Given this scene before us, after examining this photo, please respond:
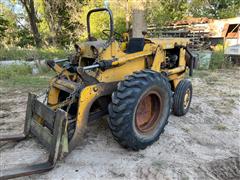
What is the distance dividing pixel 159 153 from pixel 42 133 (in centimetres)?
143

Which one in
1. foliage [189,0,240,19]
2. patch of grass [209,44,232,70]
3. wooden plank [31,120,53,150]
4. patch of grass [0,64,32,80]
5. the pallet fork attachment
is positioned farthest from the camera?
foliage [189,0,240,19]

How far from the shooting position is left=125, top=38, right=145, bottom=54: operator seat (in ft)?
12.7

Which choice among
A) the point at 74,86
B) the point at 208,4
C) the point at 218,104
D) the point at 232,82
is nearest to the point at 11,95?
the point at 74,86

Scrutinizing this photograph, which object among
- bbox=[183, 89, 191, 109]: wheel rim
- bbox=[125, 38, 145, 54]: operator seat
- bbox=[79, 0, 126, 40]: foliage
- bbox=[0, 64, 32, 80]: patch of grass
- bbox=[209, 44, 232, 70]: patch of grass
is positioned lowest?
bbox=[183, 89, 191, 109]: wheel rim

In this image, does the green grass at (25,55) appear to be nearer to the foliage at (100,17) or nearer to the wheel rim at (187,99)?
the foliage at (100,17)

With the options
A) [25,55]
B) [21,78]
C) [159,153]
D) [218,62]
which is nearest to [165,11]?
[218,62]

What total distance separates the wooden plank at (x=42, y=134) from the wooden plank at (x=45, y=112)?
0.09m

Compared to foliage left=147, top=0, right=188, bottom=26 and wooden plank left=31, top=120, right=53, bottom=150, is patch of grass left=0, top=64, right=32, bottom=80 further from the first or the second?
foliage left=147, top=0, right=188, bottom=26

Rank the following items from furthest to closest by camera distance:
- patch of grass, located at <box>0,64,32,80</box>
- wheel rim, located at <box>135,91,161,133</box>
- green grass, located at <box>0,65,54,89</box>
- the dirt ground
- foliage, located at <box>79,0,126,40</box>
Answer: foliage, located at <box>79,0,126,40</box>
patch of grass, located at <box>0,64,32,80</box>
green grass, located at <box>0,65,54,89</box>
wheel rim, located at <box>135,91,161,133</box>
the dirt ground

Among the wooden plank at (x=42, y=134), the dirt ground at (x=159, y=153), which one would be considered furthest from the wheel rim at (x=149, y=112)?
the wooden plank at (x=42, y=134)

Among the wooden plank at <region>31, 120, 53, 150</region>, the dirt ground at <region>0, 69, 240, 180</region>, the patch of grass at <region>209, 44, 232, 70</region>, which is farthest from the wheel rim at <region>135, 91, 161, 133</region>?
the patch of grass at <region>209, 44, 232, 70</region>

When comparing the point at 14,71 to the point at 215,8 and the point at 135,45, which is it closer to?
the point at 135,45

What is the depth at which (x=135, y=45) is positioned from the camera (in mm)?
3934

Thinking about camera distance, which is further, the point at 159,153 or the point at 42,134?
the point at 159,153
